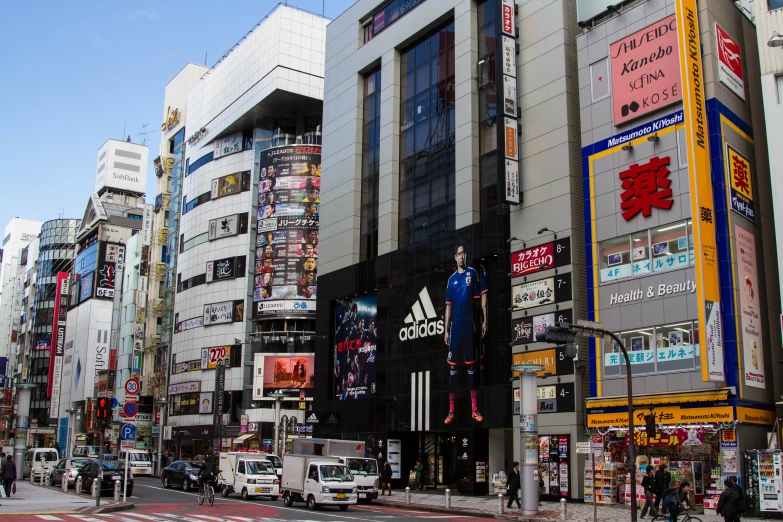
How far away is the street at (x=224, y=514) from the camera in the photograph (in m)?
24.8

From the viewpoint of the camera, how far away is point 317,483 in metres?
31.8

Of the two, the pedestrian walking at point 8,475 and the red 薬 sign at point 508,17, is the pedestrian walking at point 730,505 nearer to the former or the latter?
the red 薬 sign at point 508,17

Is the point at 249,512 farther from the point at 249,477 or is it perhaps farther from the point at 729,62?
the point at 729,62

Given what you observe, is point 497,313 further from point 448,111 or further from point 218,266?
point 218,266

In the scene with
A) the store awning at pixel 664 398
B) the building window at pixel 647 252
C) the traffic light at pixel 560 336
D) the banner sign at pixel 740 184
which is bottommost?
the store awning at pixel 664 398

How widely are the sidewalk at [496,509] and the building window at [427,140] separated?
16.0m

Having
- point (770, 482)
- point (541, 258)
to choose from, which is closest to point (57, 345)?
point (541, 258)

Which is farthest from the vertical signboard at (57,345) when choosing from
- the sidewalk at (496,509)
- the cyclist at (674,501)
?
the cyclist at (674,501)

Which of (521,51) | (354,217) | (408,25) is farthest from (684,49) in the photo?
(354,217)

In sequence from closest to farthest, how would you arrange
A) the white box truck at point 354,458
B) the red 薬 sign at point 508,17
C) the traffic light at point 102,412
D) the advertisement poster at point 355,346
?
the traffic light at point 102,412 → the white box truck at point 354,458 → the red 薬 sign at point 508,17 → the advertisement poster at point 355,346

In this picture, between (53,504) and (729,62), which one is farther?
(729,62)

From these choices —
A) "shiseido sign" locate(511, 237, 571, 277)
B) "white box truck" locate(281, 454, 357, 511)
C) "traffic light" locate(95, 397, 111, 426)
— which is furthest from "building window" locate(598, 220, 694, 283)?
"traffic light" locate(95, 397, 111, 426)

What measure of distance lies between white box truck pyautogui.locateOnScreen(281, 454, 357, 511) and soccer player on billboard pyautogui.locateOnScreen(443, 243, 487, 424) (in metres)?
11.2

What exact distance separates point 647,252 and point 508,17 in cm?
1590
